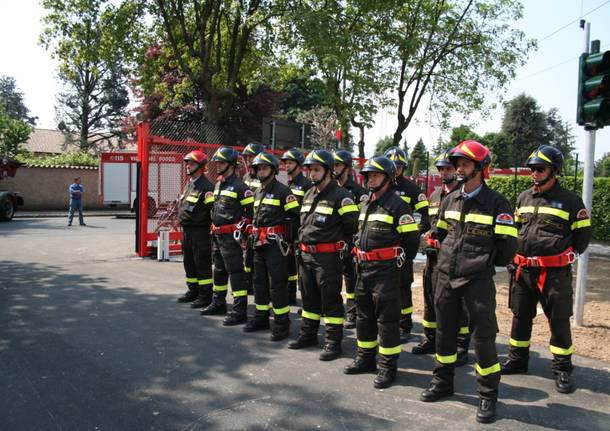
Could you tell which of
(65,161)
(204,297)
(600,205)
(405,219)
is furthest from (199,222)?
(65,161)

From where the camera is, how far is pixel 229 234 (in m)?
6.65

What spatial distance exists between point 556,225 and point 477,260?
1.25 meters

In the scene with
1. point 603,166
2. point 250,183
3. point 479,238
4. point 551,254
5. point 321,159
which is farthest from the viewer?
point 603,166

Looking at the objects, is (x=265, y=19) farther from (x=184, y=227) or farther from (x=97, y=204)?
(x=97, y=204)

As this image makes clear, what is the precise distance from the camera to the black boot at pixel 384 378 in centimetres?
457

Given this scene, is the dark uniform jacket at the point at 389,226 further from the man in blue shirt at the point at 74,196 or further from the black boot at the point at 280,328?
the man in blue shirt at the point at 74,196

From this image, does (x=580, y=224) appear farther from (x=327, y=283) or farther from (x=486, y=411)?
(x=327, y=283)

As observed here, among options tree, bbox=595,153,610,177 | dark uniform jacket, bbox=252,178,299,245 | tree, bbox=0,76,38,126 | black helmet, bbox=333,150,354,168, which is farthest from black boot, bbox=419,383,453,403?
tree, bbox=0,76,38,126

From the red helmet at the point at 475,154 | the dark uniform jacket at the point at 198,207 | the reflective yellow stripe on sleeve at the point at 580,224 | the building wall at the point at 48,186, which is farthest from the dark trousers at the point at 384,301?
the building wall at the point at 48,186

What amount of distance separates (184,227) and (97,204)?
950 inches

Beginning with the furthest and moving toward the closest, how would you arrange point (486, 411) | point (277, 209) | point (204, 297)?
point (204, 297)
point (277, 209)
point (486, 411)

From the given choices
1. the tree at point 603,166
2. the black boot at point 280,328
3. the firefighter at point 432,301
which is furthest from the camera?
the tree at point 603,166

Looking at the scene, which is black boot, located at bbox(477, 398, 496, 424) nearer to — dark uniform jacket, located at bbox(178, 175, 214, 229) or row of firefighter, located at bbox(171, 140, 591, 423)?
row of firefighter, located at bbox(171, 140, 591, 423)

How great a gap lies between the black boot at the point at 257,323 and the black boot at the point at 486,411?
117 inches
